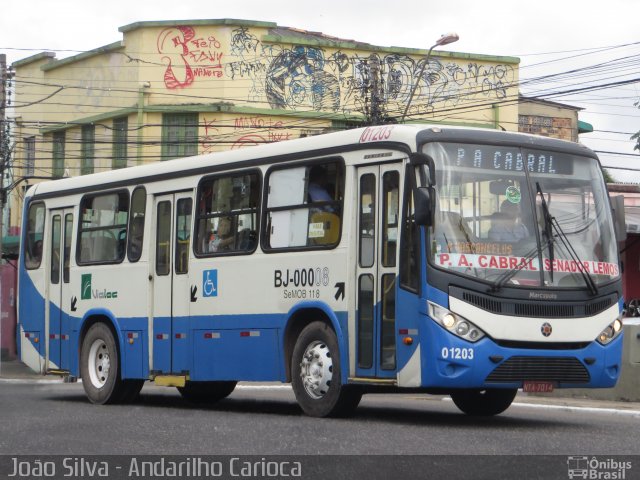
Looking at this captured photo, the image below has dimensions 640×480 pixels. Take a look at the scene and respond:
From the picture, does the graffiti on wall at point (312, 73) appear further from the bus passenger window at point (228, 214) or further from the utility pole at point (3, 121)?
the bus passenger window at point (228, 214)

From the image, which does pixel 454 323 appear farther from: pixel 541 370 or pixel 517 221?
pixel 517 221

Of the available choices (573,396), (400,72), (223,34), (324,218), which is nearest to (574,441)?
(324,218)

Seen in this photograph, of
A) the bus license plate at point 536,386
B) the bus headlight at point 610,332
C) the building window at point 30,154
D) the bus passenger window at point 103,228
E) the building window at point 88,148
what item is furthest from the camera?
the building window at point 30,154

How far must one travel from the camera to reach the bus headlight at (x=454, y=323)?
1308 cm

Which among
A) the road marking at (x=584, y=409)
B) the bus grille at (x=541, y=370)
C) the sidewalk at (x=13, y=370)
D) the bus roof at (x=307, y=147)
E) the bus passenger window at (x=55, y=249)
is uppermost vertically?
the bus roof at (x=307, y=147)

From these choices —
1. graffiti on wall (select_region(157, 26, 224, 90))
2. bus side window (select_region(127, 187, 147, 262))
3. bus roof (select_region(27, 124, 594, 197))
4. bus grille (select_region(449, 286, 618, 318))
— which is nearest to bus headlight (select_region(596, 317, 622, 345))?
bus grille (select_region(449, 286, 618, 318))

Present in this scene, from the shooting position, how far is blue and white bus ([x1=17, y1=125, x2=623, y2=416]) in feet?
43.4

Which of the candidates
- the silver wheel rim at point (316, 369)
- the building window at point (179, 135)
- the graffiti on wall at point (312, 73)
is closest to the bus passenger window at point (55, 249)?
the silver wheel rim at point (316, 369)

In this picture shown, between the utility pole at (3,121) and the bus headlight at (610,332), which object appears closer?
the bus headlight at (610,332)

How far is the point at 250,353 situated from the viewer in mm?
15672

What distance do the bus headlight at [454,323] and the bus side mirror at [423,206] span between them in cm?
79

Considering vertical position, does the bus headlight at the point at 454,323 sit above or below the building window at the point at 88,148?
below

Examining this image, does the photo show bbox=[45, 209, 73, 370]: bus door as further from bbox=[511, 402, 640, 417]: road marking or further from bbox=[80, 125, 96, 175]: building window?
bbox=[80, 125, 96, 175]: building window

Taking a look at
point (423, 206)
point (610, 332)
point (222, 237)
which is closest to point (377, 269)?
point (423, 206)
